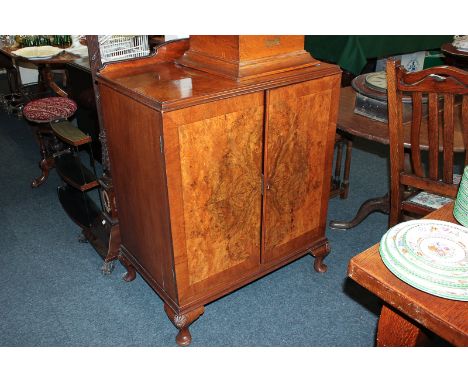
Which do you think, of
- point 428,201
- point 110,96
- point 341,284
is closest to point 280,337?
point 341,284

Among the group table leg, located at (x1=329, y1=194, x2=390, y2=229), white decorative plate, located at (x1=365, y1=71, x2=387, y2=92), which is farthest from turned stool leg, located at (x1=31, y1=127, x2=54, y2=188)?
white decorative plate, located at (x1=365, y1=71, x2=387, y2=92)

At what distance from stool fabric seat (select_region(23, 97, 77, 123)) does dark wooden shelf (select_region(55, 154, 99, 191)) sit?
27 centimetres

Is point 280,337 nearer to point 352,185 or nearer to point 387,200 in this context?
point 387,200

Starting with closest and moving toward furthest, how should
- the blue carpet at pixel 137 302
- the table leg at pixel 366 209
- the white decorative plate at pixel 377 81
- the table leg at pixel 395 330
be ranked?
the table leg at pixel 395 330
the blue carpet at pixel 137 302
the white decorative plate at pixel 377 81
the table leg at pixel 366 209

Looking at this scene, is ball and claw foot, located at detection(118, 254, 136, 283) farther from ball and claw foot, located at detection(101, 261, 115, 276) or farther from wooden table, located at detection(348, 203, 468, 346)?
wooden table, located at detection(348, 203, 468, 346)

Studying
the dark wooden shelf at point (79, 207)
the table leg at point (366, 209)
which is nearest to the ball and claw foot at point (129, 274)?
the dark wooden shelf at point (79, 207)

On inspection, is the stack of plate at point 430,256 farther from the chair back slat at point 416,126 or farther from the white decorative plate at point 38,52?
the white decorative plate at point 38,52

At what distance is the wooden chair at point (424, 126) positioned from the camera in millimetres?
1695

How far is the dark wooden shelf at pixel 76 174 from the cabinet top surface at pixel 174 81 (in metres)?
0.88

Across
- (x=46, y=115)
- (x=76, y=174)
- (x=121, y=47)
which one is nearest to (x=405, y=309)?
(x=121, y=47)

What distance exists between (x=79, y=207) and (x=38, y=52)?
140 centimetres

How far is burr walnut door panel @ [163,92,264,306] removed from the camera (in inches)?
61.7
